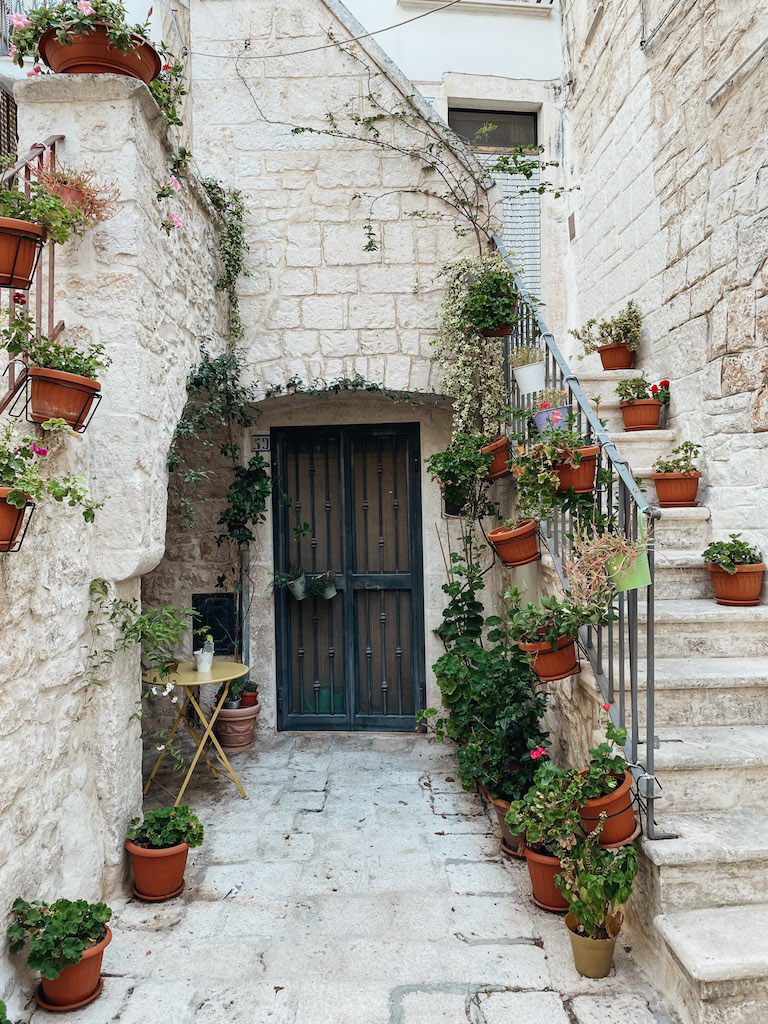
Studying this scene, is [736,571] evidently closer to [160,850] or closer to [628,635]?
[628,635]

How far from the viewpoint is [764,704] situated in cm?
287

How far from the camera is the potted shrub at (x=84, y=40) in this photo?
2652mm

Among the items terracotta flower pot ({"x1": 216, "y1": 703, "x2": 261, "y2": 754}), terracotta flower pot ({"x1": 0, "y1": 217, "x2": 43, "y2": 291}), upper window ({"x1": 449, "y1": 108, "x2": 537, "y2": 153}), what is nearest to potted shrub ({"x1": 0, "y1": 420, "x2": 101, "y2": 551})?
terracotta flower pot ({"x1": 0, "y1": 217, "x2": 43, "y2": 291})

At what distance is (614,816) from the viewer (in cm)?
233

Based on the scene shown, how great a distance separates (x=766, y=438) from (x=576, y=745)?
169cm

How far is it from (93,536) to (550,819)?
2007mm

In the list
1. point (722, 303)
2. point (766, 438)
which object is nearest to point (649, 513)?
point (766, 438)

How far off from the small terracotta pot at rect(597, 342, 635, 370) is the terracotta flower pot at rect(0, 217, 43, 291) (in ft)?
12.0

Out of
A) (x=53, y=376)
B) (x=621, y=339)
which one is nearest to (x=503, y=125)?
(x=621, y=339)

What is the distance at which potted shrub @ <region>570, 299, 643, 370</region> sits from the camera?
470cm

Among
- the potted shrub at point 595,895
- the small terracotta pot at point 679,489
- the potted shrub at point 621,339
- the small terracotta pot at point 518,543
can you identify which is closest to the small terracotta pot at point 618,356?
the potted shrub at point 621,339

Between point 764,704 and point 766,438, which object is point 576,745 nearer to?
point 764,704

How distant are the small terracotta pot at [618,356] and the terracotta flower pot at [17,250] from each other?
3.66 m

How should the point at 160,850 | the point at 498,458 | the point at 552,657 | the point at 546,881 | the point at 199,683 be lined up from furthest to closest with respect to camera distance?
the point at 498,458 → the point at 199,683 → the point at 552,657 → the point at 160,850 → the point at 546,881
